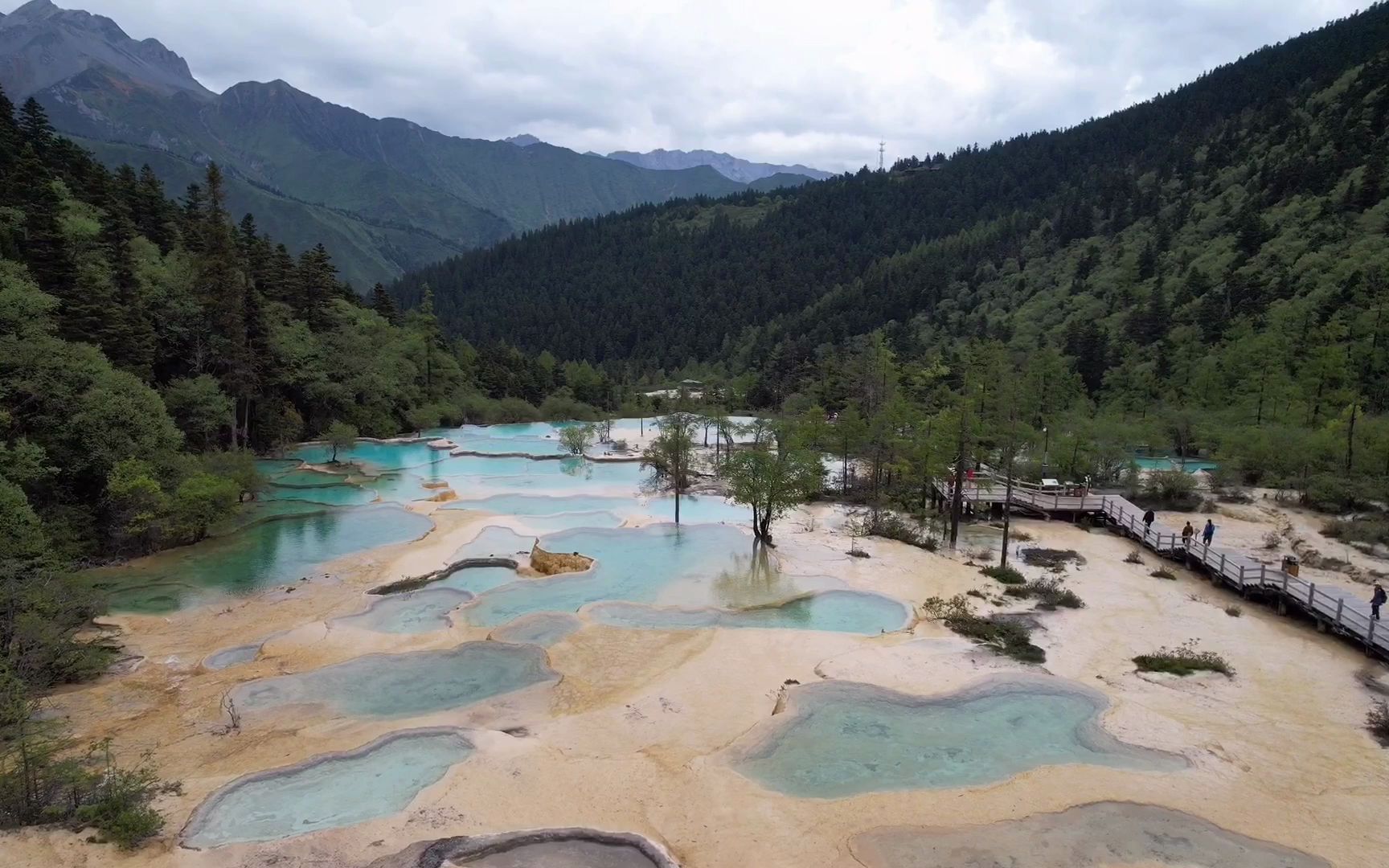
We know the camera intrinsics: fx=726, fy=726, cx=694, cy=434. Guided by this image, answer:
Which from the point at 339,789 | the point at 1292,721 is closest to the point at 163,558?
the point at 339,789

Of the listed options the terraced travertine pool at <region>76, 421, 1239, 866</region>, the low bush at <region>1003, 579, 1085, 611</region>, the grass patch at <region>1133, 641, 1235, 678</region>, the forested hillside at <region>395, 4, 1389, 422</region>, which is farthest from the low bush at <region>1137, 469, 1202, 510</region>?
the terraced travertine pool at <region>76, 421, 1239, 866</region>

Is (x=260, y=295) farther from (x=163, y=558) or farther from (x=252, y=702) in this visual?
(x=252, y=702)

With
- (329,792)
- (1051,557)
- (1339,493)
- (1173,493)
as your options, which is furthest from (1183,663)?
(1339,493)

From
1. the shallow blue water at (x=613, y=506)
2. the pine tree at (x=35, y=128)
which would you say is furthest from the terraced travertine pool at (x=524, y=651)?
the pine tree at (x=35, y=128)

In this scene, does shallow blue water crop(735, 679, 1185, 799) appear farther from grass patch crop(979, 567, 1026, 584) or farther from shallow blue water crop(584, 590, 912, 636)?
grass patch crop(979, 567, 1026, 584)

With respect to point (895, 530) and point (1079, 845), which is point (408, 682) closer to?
point (1079, 845)

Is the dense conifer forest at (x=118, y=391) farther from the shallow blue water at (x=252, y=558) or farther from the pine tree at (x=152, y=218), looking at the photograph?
the shallow blue water at (x=252, y=558)

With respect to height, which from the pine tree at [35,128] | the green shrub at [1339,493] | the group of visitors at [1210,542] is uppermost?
the pine tree at [35,128]
